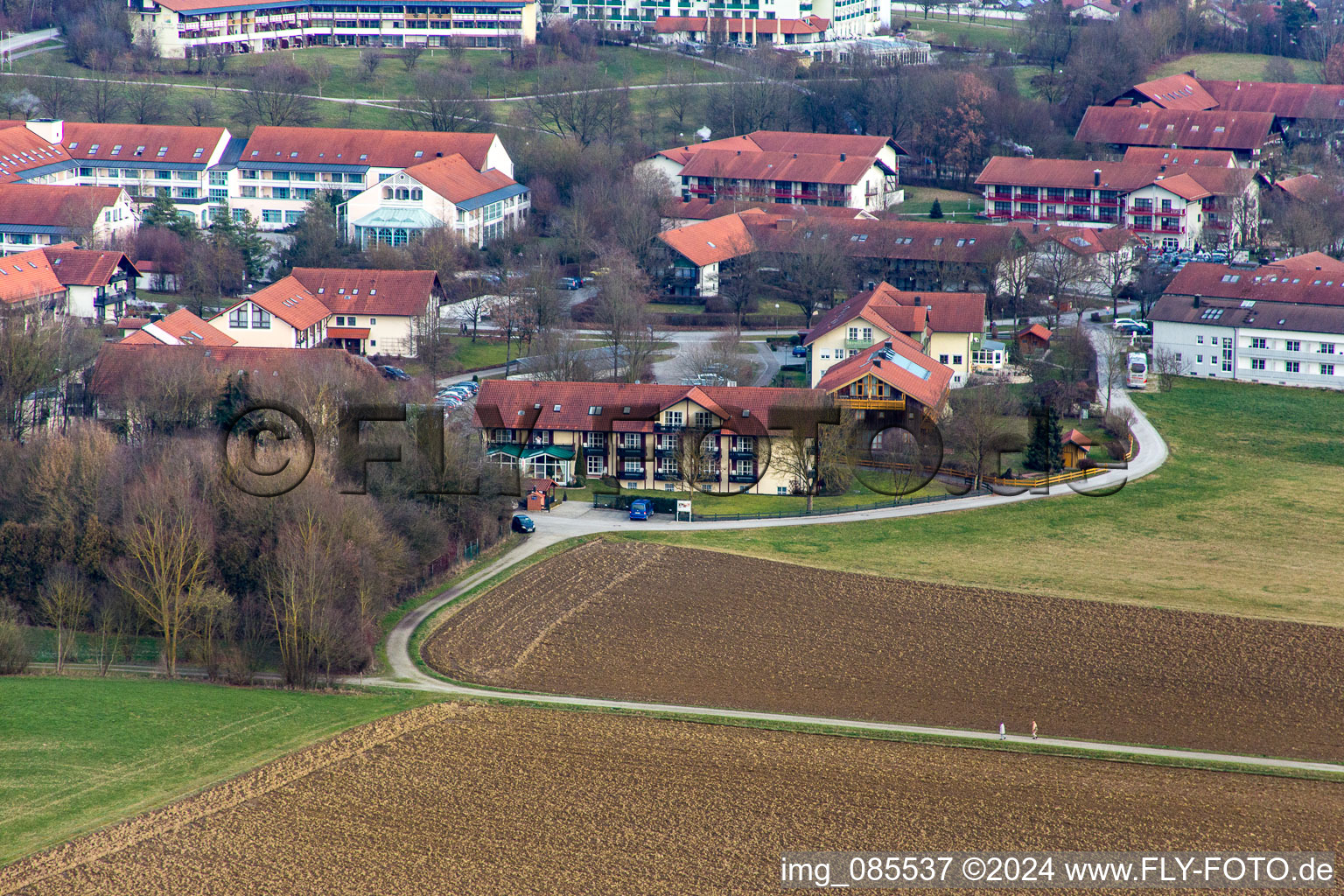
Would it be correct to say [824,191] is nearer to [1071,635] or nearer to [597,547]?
[597,547]

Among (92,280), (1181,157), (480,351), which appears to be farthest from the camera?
(1181,157)

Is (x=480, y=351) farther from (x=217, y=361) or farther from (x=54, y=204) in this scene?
(x=54, y=204)

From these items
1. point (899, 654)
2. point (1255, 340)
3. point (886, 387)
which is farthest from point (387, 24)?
point (899, 654)

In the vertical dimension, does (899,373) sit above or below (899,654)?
above

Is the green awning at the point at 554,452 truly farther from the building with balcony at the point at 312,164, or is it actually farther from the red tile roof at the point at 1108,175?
the red tile roof at the point at 1108,175

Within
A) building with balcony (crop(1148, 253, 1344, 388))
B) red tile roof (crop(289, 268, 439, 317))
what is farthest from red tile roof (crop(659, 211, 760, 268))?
building with balcony (crop(1148, 253, 1344, 388))

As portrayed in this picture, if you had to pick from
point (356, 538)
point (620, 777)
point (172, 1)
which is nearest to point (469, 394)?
point (356, 538)

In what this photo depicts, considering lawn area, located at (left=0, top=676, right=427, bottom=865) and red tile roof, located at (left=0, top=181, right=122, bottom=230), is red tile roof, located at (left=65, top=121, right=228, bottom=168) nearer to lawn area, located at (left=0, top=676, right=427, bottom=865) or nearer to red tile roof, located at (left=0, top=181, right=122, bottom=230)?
red tile roof, located at (left=0, top=181, right=122, bottom=230)

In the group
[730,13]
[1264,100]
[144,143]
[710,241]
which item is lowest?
[710,241]
